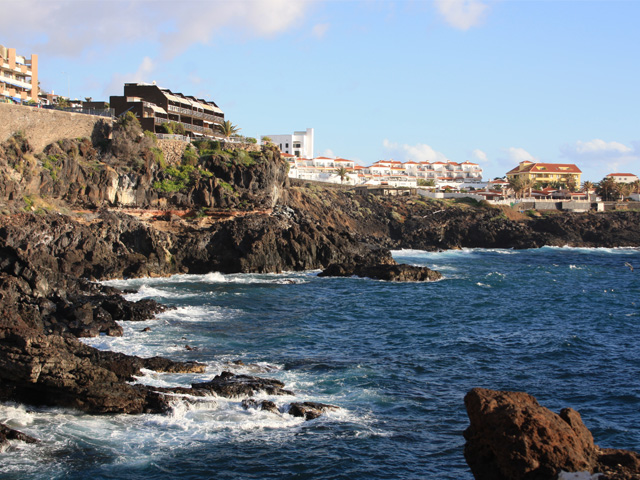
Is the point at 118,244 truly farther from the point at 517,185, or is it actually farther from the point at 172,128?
the point at 517,185

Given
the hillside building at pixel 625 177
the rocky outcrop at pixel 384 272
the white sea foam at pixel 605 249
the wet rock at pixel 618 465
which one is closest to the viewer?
the wet rock at pixel 618 465

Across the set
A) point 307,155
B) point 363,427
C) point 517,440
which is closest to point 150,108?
point 363,427

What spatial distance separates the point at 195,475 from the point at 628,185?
417 ft

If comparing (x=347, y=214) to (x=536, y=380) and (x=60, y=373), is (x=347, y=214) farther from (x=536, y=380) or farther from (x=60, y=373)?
(x=60, y=373)

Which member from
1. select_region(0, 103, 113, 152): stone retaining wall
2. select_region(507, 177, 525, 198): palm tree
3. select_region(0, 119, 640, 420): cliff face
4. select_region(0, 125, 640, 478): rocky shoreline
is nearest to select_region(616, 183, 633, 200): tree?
select_region(507, 177, 525, 198): palm tree

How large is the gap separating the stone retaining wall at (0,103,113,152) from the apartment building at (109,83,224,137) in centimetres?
681

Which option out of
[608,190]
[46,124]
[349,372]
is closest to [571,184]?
[608,190]

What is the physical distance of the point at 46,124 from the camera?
57719 millimetres

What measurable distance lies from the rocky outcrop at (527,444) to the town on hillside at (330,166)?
190 ft

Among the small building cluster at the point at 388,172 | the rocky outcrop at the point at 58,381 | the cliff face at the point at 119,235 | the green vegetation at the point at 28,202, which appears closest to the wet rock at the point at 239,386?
the rocky outcrop at the point at 58,381

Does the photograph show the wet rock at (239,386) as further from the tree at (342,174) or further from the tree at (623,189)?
the tree at (623,189)

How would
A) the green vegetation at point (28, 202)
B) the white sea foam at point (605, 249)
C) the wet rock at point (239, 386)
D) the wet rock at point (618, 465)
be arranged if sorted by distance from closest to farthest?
the wet rock at point (618, 465) → the wet rock at point (239, 386) → the green vegetation at point (28, 202) → the white sea foam at point (605, 249)

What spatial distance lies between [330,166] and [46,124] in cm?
8733

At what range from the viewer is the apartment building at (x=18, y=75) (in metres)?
80.6
